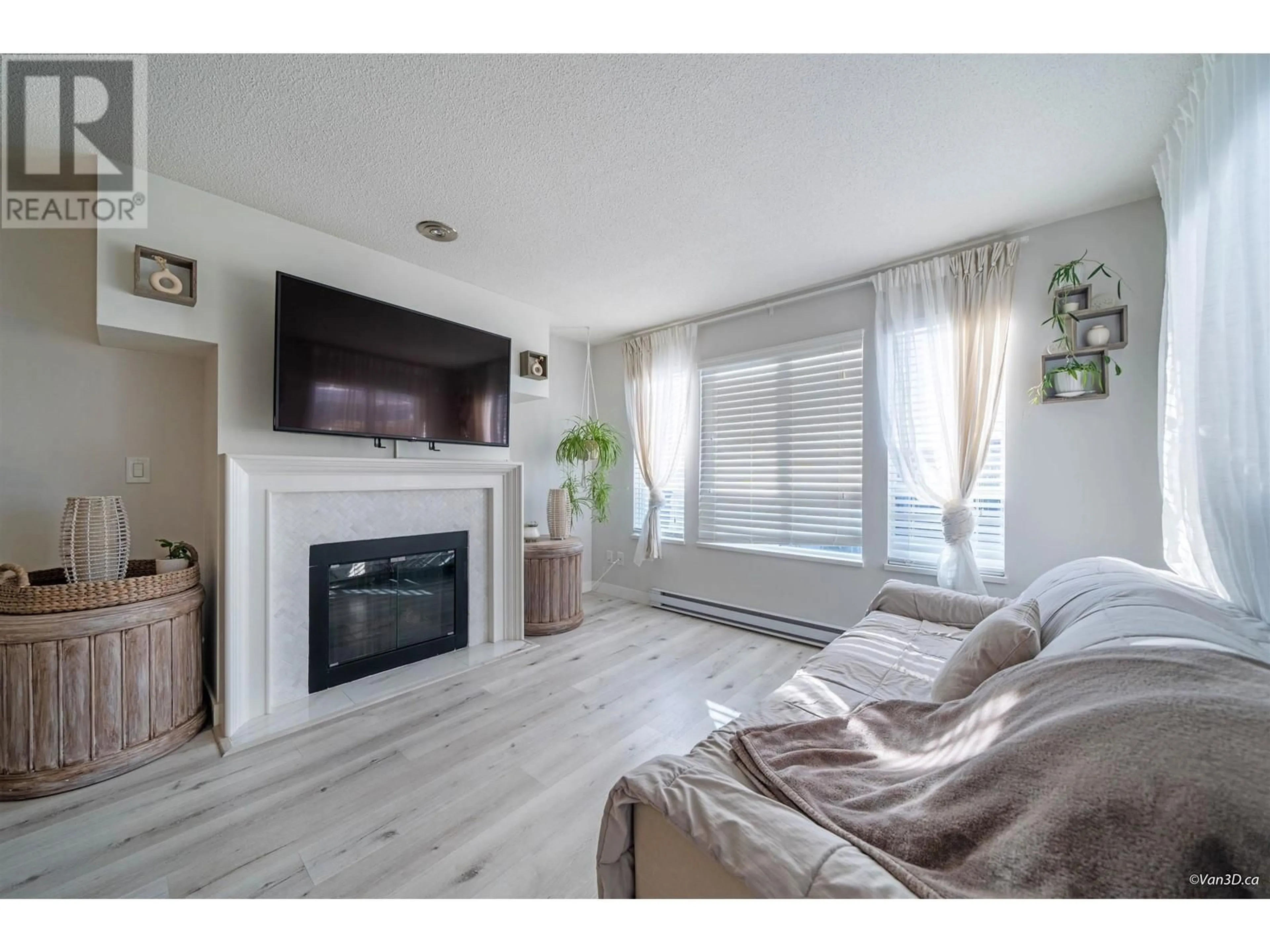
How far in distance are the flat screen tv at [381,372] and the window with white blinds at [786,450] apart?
1.79 metres

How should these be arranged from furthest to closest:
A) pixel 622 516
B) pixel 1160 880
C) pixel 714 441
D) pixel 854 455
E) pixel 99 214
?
pixel 622 516
pixel 714 441
pixel 854 455
pixel 99 214
pixel 1160 880

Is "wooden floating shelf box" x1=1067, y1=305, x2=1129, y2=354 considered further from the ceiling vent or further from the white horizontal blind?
the ceiling vent

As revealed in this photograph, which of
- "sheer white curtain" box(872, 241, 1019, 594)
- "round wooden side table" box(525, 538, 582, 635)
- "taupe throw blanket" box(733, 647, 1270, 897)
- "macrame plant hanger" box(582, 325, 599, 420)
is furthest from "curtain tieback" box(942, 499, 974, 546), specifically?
"macrame plant hanger" box(582, 325, 599, 420)

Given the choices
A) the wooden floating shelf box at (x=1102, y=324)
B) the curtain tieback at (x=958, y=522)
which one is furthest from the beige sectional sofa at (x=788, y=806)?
the wooden floating shelf box at (x=1102, y=324)

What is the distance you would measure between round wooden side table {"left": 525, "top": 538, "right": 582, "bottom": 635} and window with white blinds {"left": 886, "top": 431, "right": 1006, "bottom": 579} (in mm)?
2253

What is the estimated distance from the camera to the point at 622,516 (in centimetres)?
452

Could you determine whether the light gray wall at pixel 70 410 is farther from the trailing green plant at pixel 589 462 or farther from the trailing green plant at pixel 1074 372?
the trailing green plant at pixel 1074 372

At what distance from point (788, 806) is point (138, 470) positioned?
324 cm

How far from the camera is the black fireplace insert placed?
2.42m

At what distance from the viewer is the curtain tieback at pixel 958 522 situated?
8.41 feet

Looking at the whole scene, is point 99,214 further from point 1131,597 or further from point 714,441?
point 1131,597
